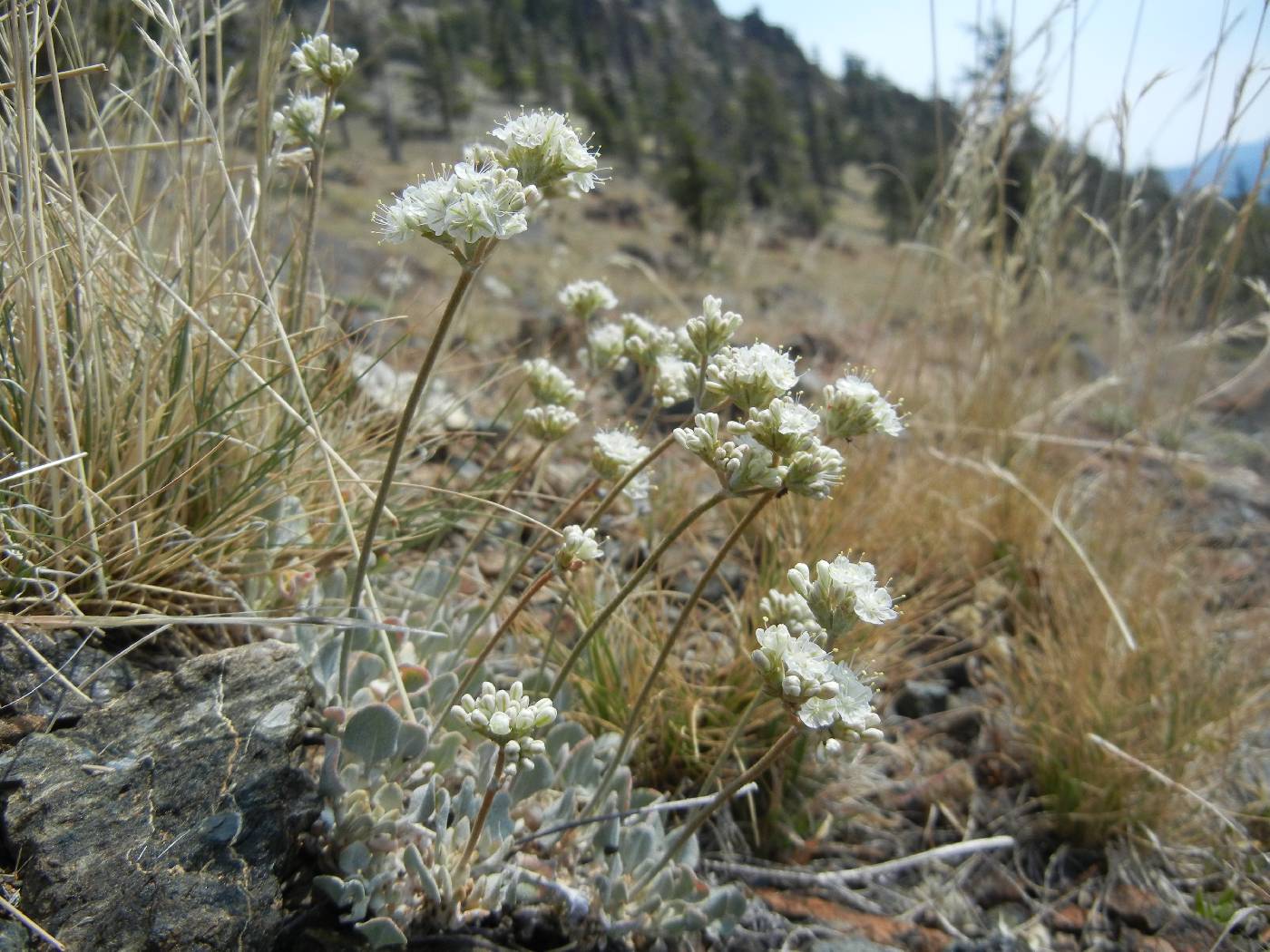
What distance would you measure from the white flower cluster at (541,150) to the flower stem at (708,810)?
1029mm

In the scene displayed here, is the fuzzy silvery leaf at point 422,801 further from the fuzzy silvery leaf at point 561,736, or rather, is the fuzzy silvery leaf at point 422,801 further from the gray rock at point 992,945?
the gray rock at point 992,945

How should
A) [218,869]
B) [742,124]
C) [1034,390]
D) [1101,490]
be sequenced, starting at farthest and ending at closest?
[742,124], [1034,390], [1101,490], [218,869]

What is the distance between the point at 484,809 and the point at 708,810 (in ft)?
1.32

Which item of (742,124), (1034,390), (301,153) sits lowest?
(1034,390)

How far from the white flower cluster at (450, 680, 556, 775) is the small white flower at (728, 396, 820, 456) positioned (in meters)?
0.57

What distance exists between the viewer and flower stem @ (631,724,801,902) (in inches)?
55.7

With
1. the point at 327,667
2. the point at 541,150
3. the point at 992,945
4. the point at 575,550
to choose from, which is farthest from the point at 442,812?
the point at 992,945

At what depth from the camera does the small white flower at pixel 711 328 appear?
158 centimetres

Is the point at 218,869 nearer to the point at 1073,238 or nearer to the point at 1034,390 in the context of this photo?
the point at 1034,390

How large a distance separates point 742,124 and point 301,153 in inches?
1649

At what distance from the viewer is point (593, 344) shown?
2145 mm

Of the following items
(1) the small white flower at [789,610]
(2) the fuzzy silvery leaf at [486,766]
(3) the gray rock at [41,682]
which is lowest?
(2) the fuzzy silvery leaf at [486,766]

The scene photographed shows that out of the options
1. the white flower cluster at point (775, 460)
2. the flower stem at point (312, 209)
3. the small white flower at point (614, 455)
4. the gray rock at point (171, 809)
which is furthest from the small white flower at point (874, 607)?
the flower stem at point (312, 209)

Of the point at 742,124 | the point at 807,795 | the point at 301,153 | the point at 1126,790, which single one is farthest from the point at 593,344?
the point at 742,124
